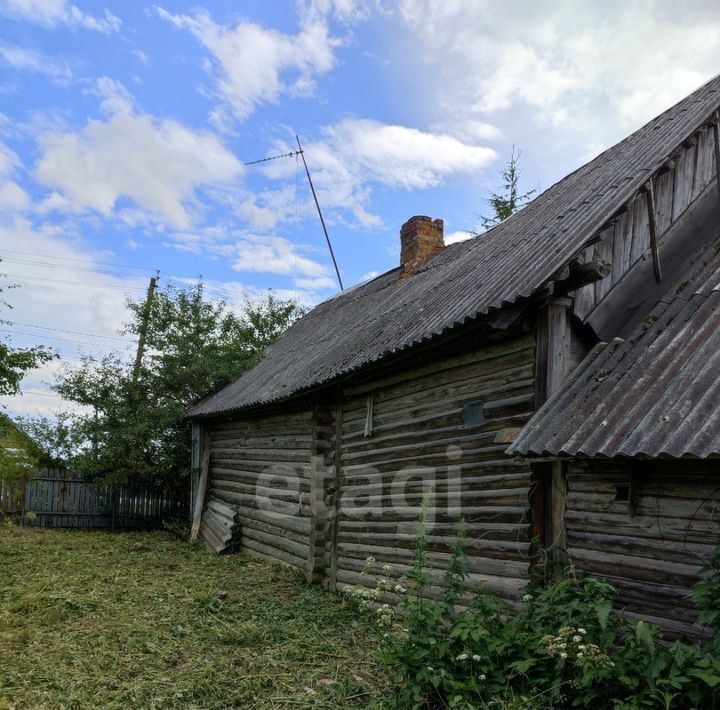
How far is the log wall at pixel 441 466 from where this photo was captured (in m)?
5.24

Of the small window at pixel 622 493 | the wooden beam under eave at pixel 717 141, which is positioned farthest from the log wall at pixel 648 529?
the wooden beam under eave at pixel 717 141

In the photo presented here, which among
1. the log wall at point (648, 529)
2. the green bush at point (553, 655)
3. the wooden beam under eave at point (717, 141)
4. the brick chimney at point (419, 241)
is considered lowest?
the green bush at point (553, 655)

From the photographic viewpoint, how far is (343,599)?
7.46 meters

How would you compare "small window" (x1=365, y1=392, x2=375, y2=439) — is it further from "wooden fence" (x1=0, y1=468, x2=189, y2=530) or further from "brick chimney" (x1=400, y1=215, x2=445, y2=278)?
"wooden fence" (x1=0, y1=468, x2=189, y2=530)

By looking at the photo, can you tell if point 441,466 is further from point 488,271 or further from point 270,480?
point 270,480

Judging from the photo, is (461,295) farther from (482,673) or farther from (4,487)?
(4,487)

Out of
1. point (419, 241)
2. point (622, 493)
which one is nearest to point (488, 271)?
point (622, 493)

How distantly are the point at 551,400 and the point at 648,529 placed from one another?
1.19 m

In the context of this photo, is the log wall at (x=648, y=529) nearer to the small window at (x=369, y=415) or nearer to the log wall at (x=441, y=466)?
the log wall at (x=441, y=466)

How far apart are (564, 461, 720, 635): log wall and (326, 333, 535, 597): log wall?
1.92ft

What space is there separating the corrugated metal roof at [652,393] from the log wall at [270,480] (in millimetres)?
4798

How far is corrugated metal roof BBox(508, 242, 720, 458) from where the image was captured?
12.2 feet

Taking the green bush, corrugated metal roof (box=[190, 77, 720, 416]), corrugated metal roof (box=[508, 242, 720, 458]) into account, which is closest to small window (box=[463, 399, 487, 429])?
corrugated metal roof (box=[190, 77, 720, 416])

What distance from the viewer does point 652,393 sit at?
4207 millimetres
